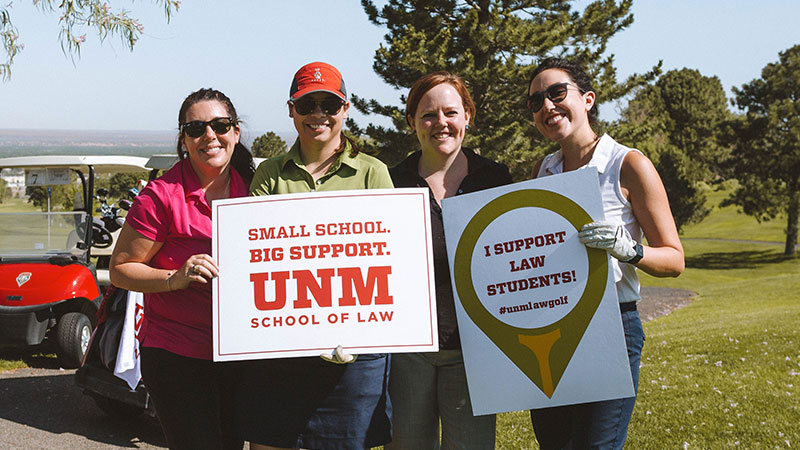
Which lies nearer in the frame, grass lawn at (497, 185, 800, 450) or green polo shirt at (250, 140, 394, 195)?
green polo shirt at (250, 140, 394, 195)

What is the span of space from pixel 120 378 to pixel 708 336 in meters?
8.25

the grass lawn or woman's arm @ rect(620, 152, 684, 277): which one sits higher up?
woman's arm @ rect(620, 152, 684, 277)

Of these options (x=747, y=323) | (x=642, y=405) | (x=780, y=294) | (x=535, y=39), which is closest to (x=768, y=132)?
(x=780, y=294)

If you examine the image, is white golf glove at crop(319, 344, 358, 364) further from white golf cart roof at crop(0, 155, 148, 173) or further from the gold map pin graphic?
white golf cart roof at crop(0, 155, 148, 173)

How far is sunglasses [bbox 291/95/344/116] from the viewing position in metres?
2.85

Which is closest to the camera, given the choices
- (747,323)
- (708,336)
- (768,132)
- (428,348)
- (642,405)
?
(428,348)

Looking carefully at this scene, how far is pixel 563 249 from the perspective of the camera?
2.78m

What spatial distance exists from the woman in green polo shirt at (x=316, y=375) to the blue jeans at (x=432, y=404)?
0.11m

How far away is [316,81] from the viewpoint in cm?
285

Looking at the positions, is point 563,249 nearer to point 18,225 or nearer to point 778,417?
point 778,417

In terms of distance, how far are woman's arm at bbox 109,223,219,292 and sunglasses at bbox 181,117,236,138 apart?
45 cm

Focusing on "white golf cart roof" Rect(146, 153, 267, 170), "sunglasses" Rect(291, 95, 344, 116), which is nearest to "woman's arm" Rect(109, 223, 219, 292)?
"sunglasses" Rect(291, 95, 344, 116)

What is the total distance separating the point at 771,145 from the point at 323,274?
142 ft

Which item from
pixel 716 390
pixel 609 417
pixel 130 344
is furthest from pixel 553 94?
pixel 716 390
